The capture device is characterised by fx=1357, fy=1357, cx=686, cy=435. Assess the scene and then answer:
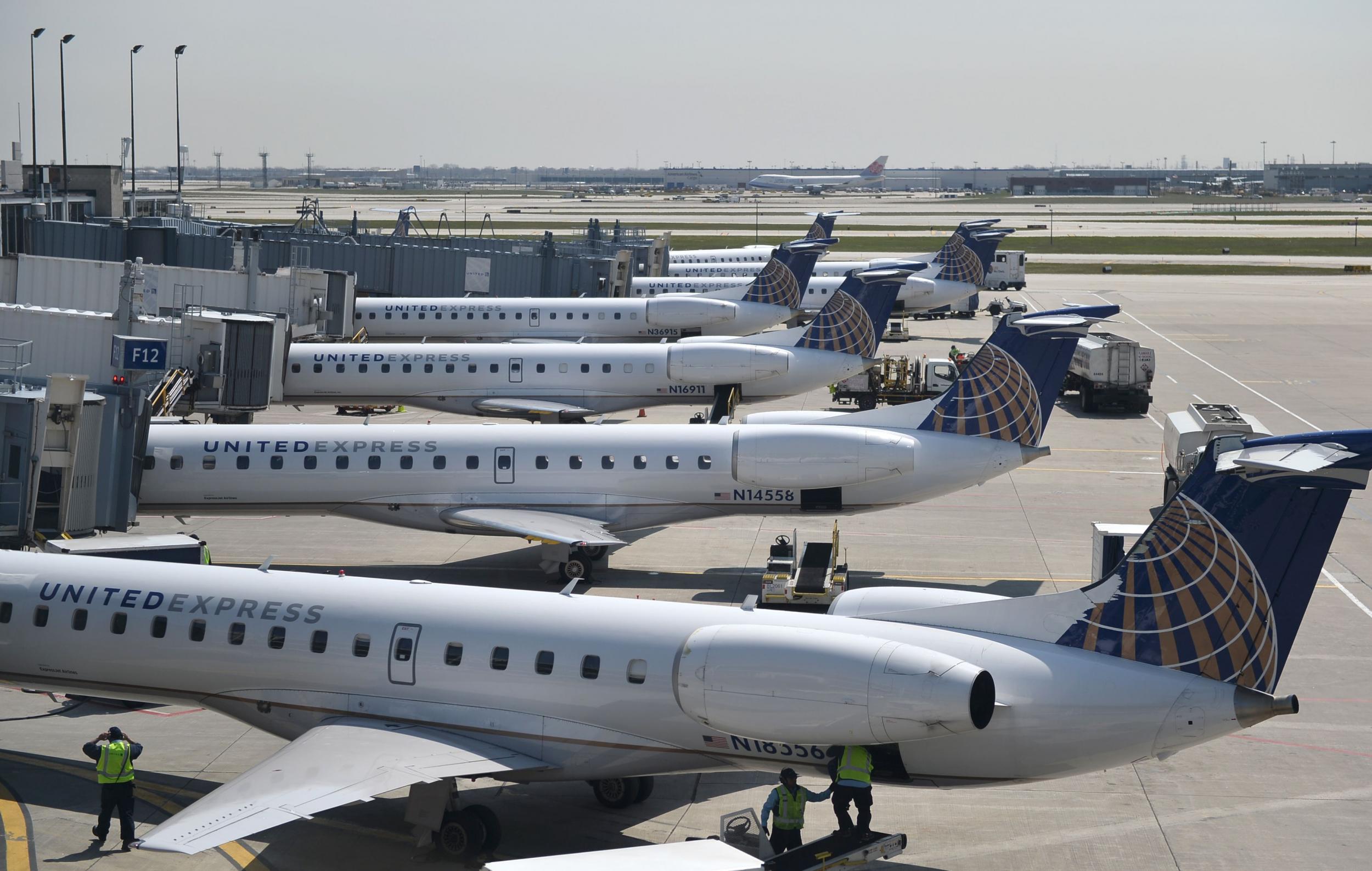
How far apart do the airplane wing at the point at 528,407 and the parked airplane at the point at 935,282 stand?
80.3 ft

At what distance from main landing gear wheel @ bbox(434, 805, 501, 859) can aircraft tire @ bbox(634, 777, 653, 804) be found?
2.08 meters

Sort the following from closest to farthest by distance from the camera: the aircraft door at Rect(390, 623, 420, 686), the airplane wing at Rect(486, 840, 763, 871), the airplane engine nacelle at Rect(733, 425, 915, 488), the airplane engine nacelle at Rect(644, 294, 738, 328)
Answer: the airplane wing at Rect(486, 840, 763, 871) → the aircraft door at Rect(390, 623, 420, 686) → the airplane engine nacelle at Rect(733, 425, 915, 488) → the airplane engine nacelle at Rect(644, 294, 738, 328)

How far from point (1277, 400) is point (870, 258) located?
66.2 m

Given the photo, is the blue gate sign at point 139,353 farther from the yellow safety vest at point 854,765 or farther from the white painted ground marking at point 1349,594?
the white painted ground marking at point 1349,594

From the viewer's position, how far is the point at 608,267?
2616 inches

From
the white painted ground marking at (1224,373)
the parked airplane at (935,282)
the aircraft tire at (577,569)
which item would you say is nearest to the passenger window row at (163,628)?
the aircraft tire at (577,569)

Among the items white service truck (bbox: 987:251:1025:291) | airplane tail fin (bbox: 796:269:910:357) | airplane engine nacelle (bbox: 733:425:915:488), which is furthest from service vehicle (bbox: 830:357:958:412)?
white service truck (bbox: 987:251:1025:291)

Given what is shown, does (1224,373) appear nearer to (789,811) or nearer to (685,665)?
(685,665)

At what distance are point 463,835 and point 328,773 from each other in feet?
5.70

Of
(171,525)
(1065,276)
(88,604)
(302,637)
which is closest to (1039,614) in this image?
(302,637)

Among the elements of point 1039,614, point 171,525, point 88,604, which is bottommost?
point 171,525

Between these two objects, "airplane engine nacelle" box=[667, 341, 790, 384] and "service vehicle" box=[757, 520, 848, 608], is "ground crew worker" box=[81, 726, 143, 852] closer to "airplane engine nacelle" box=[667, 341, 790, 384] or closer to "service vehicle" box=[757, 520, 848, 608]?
"service vehicle" box=[757, 520, 848, 608]

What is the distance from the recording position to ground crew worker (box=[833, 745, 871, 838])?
14.7 meters

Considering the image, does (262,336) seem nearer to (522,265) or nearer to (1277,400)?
(522,265)
